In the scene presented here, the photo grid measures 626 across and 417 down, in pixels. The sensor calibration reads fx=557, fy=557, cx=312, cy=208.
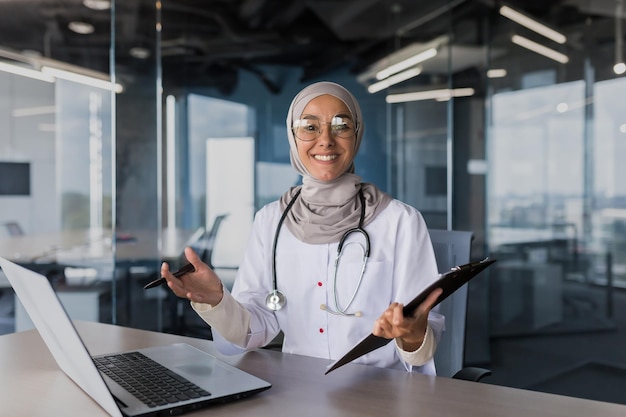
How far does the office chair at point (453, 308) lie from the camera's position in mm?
1735

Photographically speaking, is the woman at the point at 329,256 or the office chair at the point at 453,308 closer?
the woman at the point at 329,256

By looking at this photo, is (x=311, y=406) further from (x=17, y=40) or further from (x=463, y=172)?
(x=17, y=40)

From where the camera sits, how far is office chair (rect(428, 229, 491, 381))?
1735 mm

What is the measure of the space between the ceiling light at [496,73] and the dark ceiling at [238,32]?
8.3 inches

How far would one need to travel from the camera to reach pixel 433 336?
131 cm

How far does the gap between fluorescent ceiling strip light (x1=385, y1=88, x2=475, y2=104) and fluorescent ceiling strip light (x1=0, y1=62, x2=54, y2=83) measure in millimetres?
2468

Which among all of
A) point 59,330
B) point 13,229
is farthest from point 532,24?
point 13,229

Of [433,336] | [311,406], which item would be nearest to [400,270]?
[433,336]

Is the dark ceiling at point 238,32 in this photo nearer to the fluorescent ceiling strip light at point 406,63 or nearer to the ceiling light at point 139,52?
the ceiling light at point 139,52

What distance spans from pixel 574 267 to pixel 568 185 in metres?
0.51

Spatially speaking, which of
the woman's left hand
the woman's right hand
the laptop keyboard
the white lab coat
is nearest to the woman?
the white lab coat

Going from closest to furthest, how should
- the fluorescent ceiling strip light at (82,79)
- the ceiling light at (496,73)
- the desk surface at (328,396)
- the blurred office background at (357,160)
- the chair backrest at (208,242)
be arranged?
the desk surface at (328,396)
the blurred office background at (357,160)
the ceiling light at (496,73)
the fluorescent ceiling strip light at (82,79)
the chair backrest at (208,242)

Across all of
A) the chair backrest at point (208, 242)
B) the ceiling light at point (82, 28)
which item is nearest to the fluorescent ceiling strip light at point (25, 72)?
the ceiling light at point (82, 28)

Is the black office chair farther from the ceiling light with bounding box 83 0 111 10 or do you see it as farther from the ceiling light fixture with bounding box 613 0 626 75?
the ceiling light fixture with bounding box 613 0 626 75
